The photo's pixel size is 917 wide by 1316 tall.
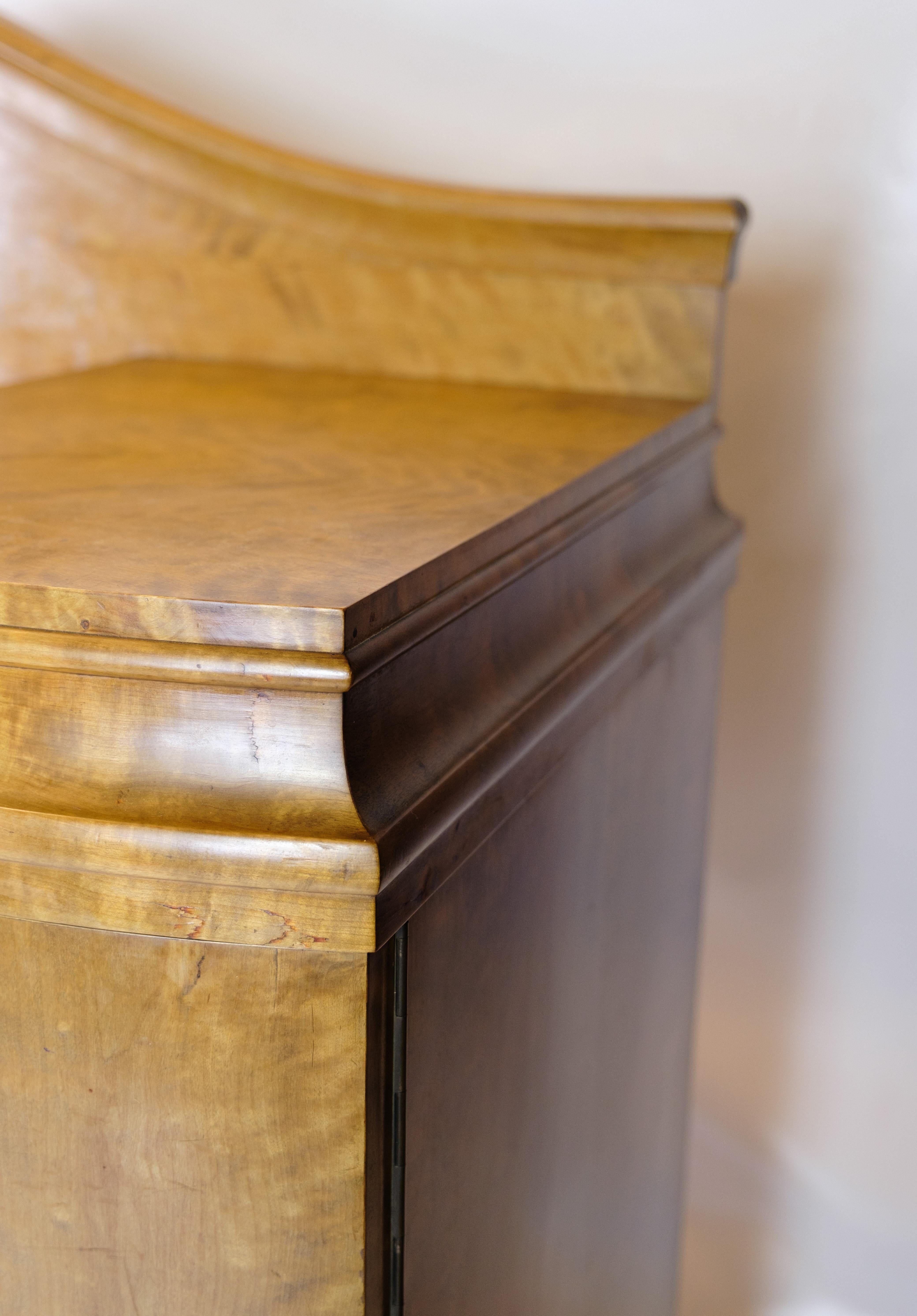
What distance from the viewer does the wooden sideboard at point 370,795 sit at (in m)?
0.47

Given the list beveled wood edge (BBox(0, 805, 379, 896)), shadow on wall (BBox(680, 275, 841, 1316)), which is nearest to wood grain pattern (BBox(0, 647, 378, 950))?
beveled wood edge (BBox(0, 805, 379, 896))

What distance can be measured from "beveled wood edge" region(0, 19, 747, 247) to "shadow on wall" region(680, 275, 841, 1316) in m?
0.30

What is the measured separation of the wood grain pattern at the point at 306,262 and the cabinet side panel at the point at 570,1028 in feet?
0.79

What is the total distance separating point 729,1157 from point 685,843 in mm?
603

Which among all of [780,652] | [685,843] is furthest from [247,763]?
[780,652]

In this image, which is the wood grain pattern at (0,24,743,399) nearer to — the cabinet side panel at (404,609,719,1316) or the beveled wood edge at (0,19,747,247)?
the beveled wood edge at (0,19,747,247)

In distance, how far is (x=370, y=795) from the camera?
48 cm

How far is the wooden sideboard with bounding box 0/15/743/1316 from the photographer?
470 millimetres

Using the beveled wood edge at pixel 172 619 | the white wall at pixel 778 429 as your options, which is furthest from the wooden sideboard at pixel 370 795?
the white wall at pixel 778 429

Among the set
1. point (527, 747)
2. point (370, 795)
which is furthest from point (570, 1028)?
point (370, 795)

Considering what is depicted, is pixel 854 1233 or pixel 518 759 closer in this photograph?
pixel 518 759

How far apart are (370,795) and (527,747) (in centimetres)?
14

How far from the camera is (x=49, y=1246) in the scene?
532mm

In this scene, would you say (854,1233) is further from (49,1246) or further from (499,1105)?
(49,1246)
